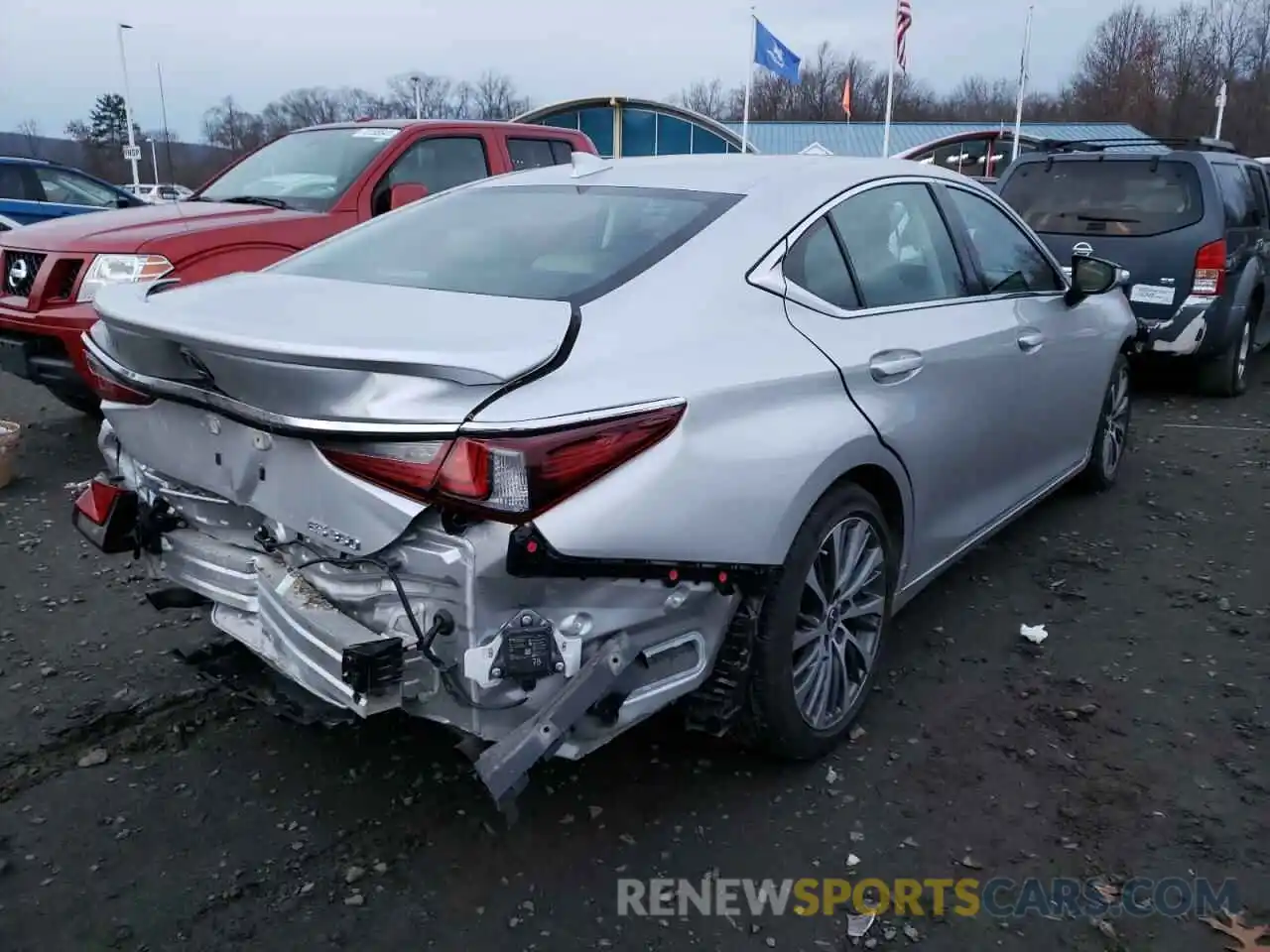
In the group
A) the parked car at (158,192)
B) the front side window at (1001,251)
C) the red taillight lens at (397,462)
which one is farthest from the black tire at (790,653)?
the parked car at (158,192)

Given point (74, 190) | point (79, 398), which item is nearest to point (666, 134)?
point (74, 190)

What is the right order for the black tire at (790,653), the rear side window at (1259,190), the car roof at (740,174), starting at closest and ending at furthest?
the black tire at (790,653)
the car roof at (740,174)
the rear side window at (1259,190)

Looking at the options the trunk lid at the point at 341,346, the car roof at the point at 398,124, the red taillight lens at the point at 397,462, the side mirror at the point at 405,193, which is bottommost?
the red taillight lens at the point at 397,462

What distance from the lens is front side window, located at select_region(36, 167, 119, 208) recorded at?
1259cm

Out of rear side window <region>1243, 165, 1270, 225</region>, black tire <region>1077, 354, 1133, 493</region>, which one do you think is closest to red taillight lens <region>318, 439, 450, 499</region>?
black tire <region>1077, 354, 1133, 493</region>

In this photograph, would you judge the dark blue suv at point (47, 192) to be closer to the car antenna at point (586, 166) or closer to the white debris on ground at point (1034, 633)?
the car antenna at point (586, 166)

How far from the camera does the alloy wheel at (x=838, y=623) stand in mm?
2838

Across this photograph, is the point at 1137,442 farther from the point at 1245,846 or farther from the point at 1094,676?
the point at 1245,846

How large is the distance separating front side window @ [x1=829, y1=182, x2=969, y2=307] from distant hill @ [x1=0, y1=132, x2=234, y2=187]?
194 feet

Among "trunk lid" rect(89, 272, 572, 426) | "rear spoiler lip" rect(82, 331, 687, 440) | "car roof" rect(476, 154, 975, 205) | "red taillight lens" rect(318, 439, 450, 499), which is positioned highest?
"car roof" rect(476, 154, 975, 205)

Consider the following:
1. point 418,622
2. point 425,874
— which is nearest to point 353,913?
point 425,874

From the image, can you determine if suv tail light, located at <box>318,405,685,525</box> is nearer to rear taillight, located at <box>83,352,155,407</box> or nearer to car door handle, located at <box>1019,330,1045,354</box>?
rear taillight, located at <box>83,352,155,407</box>

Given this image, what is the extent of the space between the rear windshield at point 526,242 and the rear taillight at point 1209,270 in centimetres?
575

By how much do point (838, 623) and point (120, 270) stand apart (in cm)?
417
